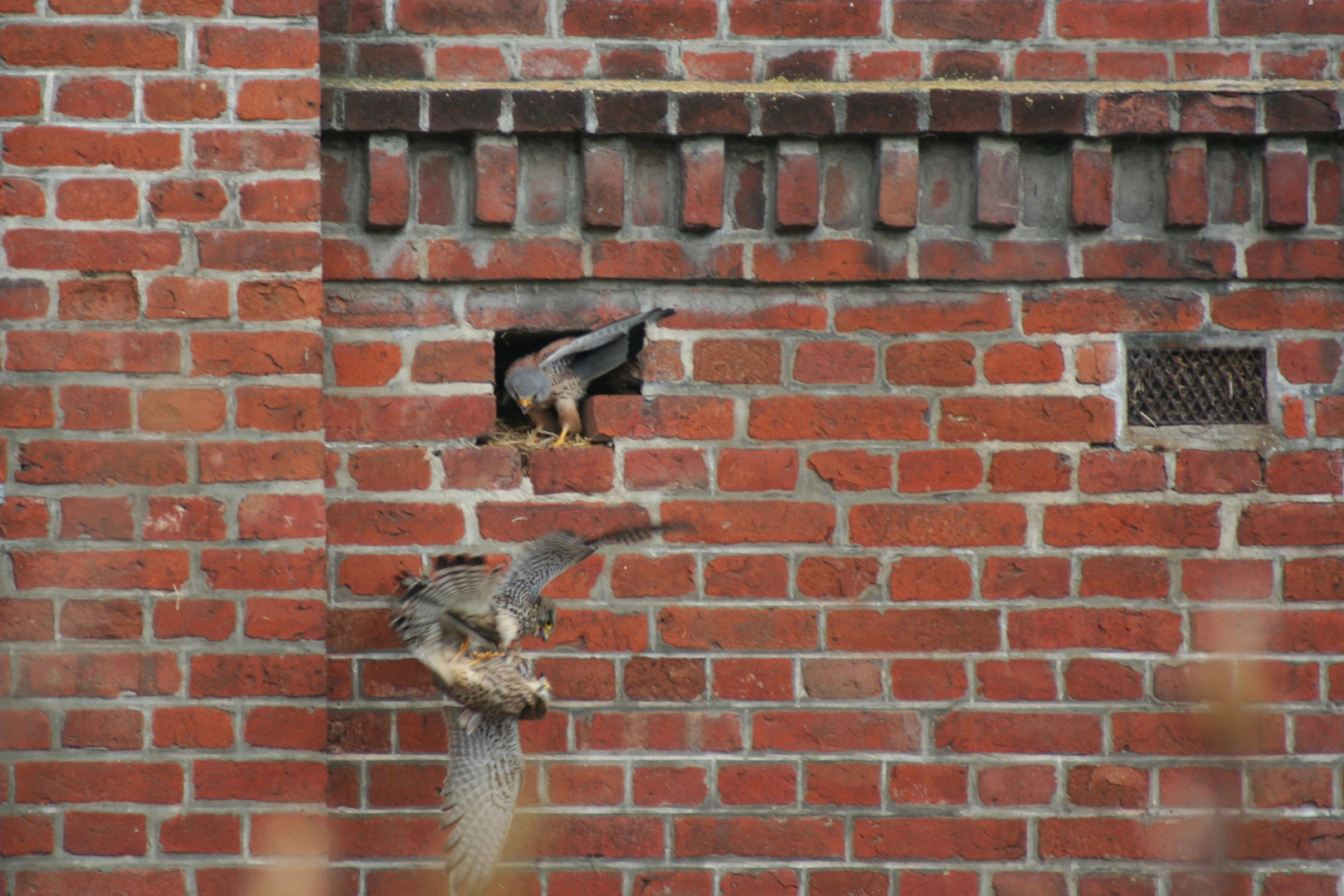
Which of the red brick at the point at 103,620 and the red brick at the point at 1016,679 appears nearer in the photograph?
the red brick at the point at 103,620

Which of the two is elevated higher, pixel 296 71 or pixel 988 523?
pixel 296 71

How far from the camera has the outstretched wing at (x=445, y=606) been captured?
261cm

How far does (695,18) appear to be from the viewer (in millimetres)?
2846

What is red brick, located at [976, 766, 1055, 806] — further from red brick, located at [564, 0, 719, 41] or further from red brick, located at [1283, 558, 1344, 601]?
red brick, located at [564, 0, 719, 41]

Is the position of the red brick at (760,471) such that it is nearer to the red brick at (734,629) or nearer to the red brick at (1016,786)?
the red brick at (734,629)

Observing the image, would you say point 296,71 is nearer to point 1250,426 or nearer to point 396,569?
point 396,569

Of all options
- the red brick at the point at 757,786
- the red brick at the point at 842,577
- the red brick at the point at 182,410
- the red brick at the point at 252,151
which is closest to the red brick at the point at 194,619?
the red brick at the point at 182,410

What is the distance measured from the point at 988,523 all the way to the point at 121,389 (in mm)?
1997

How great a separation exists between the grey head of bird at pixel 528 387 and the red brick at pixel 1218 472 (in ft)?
5.02

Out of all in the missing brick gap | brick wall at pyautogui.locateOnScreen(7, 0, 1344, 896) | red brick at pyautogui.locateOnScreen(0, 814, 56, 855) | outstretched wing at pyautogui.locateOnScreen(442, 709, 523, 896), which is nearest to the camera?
red brick at pyautogui.locateOnScreen(0, 814, 56, 855)

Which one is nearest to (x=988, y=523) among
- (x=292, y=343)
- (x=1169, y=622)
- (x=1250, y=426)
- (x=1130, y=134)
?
(x=1169, y=622)

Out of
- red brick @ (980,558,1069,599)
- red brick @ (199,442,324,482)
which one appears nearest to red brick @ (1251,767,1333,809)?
red brick @ (980,558,1069,599)

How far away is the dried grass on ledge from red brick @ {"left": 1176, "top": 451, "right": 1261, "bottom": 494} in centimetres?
143

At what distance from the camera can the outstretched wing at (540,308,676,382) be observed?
2.79m
